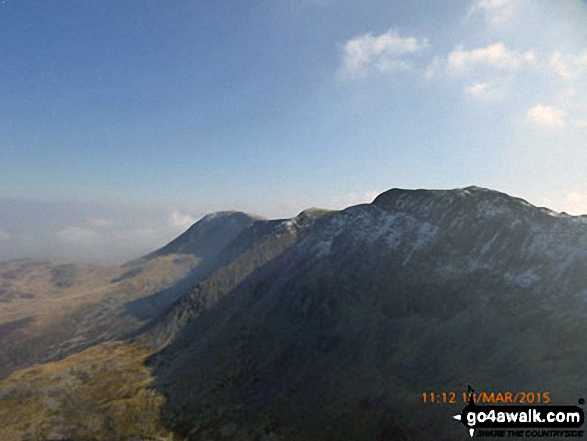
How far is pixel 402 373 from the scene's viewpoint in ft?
281

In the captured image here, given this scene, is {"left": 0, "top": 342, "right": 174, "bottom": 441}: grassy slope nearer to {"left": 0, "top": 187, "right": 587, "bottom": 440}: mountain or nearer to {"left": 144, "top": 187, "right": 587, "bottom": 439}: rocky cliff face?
{"left": 0, "top": 187, "right": 587, "bottom": 440}: mountain

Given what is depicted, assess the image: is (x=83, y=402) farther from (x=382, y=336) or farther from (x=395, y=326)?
(x=395, y=326)

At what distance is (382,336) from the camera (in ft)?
331

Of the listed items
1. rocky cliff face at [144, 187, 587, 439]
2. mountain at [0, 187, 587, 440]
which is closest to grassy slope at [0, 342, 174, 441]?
mountain at [0, 187, 587, 440]

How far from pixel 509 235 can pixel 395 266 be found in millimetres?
36113

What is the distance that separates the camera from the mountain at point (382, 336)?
7438 cm

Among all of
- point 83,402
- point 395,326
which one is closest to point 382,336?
point 395,326

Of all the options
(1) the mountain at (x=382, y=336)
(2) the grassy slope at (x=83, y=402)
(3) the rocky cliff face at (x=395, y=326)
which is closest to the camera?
(1) the mountain at (x=382, y=336)

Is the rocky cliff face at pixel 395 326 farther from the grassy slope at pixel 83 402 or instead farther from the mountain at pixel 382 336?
the grassy slope at pixel 83 402

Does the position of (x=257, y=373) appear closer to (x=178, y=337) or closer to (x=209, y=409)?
(x=209, y=409)

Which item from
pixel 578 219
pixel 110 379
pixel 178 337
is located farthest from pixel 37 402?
pixel 578 219

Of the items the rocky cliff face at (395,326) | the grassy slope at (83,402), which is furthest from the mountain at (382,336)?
the grassy slope at (83,402)

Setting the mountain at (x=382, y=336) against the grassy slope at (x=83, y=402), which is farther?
the grassy slope at (x=83, y=402)

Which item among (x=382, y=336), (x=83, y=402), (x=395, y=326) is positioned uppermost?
(x=395, y=326)
